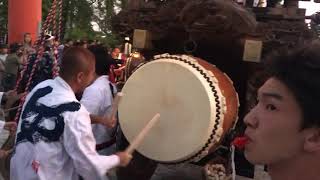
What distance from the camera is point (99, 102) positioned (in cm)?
360

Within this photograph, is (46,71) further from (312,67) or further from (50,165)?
(312,67)

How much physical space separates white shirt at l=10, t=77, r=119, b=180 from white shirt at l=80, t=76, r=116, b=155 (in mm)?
798

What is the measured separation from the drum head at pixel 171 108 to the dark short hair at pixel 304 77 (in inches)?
84.3

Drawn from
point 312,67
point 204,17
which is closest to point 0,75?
point 204,17

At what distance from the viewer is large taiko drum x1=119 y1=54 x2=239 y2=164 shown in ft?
10.7

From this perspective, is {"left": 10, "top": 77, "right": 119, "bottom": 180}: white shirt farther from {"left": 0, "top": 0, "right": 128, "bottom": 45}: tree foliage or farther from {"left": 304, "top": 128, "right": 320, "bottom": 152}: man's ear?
{"left": 0, "top": 0, "right": 128, "bottom": 45}: tree foliage

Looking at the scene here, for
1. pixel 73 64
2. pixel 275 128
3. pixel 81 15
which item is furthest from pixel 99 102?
pixel 81 15

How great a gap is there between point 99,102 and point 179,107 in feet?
1.99

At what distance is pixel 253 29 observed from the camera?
11.9 feet

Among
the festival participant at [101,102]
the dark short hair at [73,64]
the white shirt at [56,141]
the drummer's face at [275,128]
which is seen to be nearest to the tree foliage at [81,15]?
the festival participant at [101,102]

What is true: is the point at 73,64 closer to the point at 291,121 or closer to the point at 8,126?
the point at 8,126

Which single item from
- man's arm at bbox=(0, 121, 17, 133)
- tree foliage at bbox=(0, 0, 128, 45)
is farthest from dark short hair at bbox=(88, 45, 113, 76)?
tree foliage at bbox=(0, 0, 128, 45)

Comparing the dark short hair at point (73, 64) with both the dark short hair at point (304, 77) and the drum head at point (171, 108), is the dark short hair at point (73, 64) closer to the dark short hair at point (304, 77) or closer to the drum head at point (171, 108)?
the drum head at point (171, 108)

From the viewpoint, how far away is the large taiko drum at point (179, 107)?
10.7 ft
